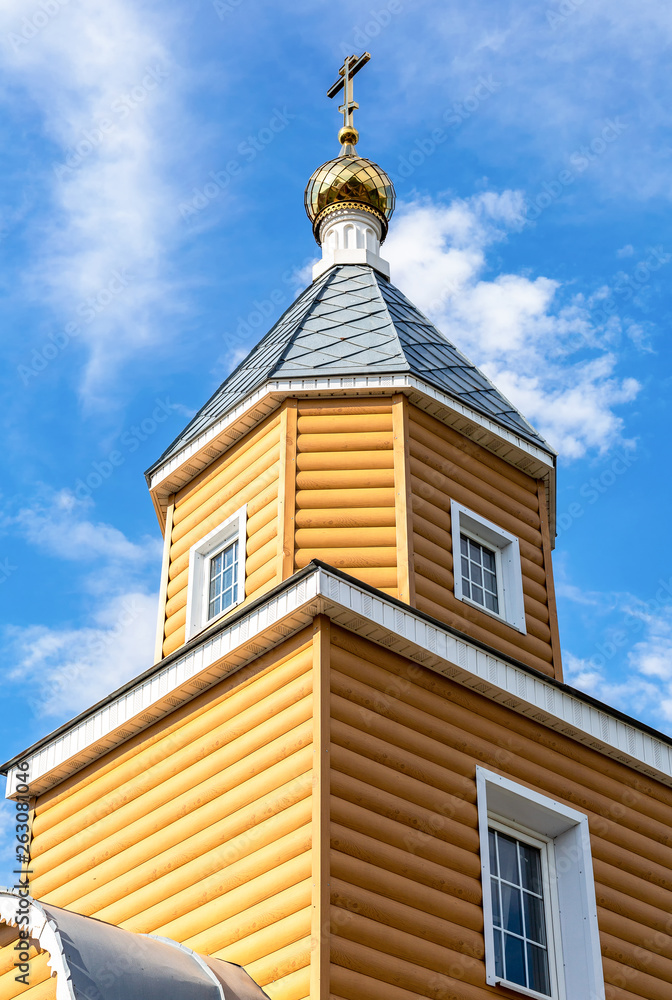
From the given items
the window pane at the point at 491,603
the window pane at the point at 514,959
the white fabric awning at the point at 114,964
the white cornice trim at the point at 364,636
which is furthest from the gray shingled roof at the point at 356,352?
the white fabric awning at the point at 114,964

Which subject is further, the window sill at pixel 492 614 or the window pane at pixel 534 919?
the window sill at pixel 492 614

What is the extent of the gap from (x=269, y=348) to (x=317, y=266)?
8.55ft

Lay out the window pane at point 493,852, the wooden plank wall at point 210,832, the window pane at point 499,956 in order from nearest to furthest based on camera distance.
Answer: the wooden plank wall at point 210,832 → the window pane at point 499,956 → the window pane at point 493,852

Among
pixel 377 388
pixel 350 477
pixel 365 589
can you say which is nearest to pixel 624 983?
pixel 365 589

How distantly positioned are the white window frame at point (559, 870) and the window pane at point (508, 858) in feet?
0.22

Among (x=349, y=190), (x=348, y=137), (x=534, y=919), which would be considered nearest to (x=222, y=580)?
(x=534, y=919)

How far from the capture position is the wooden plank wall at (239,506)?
12.5 m

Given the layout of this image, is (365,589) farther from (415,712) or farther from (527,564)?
(527,564)

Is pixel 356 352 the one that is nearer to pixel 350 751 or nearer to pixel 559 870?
pixel 350 751

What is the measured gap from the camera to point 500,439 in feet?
45.4

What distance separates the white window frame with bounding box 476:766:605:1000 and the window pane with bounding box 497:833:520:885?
66 millimetres

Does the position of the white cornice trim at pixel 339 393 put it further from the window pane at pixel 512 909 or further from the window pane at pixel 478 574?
the window pane at pixel 512 909

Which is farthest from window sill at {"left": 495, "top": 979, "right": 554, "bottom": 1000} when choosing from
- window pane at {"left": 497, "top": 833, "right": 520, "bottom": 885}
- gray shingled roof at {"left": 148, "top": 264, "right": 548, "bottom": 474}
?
gray shingled roof at {"left": 148, "top": 264, "right": 548, "bottom": 474}

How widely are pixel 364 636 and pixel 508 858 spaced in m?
2.34
